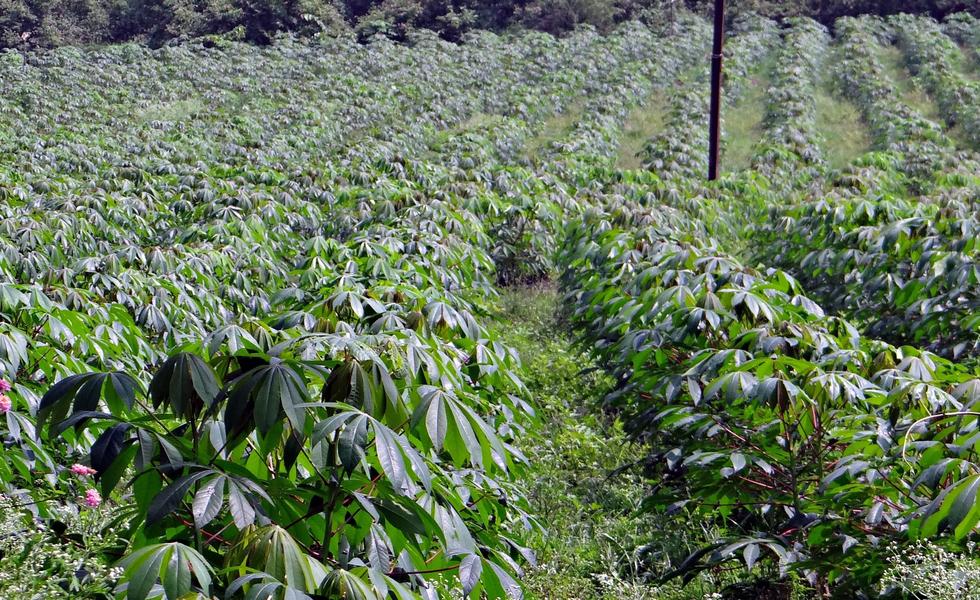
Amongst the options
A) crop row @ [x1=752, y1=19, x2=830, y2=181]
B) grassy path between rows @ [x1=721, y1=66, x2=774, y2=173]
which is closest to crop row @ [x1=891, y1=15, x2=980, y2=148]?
crop row @ [x1=752, y1=19, x2=830, y2=181]

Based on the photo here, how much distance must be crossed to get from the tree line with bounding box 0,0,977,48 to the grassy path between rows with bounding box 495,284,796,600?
84.2 feet

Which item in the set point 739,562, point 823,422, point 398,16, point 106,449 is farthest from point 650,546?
point 398,16

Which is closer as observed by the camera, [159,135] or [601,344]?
[601,344]

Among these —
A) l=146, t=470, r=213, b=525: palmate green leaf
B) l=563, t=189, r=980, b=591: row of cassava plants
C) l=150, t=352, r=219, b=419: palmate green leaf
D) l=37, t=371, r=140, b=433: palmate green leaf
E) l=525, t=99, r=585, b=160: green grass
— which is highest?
l=150, t=352, r=219, b=419: palmate green leaf

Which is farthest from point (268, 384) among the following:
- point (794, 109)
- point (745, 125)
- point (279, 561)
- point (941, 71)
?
point (941, 71)

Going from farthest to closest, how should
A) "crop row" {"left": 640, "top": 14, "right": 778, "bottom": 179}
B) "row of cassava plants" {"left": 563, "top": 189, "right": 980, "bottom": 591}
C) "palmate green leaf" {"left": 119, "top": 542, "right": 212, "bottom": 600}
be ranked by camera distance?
"crop row" {"left": 640, "top": 14, "right": 778, "bottom": 179}, "row of cassava plants" {"left": 563, "top": 189, "right": 980, "bottom": 591}, "palmate green leaf" {"left": 119, "top": 542, "right": 212, "bottom": 600}

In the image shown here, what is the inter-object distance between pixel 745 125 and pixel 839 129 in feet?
6.29

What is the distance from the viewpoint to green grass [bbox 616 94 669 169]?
1588 cm

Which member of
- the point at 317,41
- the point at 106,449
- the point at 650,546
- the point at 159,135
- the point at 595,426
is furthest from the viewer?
the point at 317,41

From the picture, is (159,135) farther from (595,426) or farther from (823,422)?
(823,422)

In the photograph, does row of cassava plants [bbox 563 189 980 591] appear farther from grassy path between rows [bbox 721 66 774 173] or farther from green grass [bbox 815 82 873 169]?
green grass [bbox 815 82 873 169]

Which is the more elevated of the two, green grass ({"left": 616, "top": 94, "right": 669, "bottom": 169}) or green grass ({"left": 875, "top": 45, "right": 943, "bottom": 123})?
green grass ({"left": 875, "top": 45, "right": 943, "bottom": 123})

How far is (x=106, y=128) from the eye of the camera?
655 inches

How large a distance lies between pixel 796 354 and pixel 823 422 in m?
0.34
